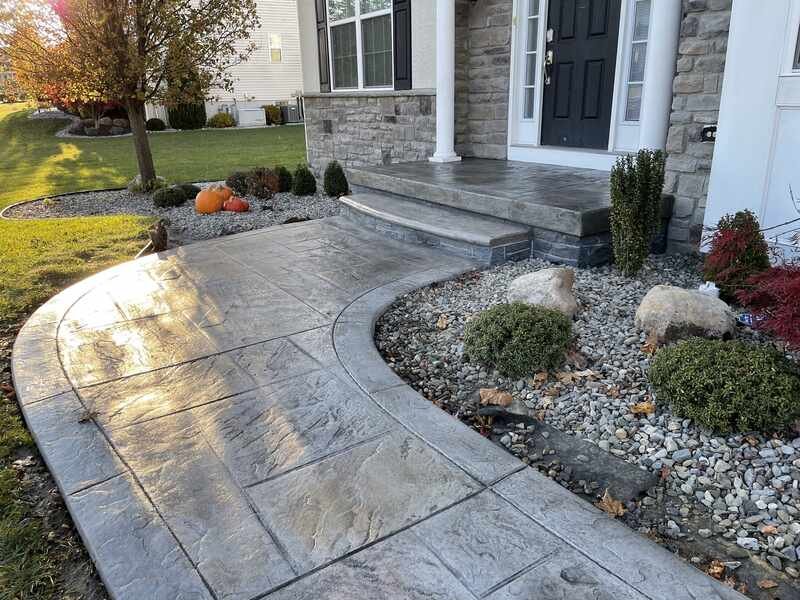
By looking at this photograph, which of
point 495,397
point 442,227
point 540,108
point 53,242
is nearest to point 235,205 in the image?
point 53,242

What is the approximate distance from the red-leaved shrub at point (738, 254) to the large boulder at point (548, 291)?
2.98 feet

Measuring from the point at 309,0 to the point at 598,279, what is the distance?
738 cm

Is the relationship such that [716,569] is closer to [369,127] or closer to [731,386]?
[731,386]

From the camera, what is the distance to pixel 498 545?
1.95 meters

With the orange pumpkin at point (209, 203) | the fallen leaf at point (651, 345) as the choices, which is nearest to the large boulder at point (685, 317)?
the fallen leaf at point (651, 345)

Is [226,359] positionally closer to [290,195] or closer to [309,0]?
[290,195]

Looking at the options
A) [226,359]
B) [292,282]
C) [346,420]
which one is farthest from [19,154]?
[346,420]

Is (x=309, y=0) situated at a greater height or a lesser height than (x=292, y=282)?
greater

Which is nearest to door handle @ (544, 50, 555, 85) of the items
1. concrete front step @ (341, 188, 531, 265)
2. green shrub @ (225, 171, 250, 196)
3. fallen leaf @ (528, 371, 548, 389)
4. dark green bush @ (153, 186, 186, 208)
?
concrete front step @ (341, 188, 531, 265)

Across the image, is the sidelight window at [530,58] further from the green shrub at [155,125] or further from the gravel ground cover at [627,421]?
the green shrub at [155,125]

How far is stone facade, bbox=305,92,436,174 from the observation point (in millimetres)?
7645

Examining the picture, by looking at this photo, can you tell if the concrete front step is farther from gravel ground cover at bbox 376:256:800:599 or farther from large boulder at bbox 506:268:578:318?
large boulder at bbox 506:268:578:318

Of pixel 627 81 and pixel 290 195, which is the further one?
pixel 290 195

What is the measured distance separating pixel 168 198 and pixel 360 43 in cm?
342
